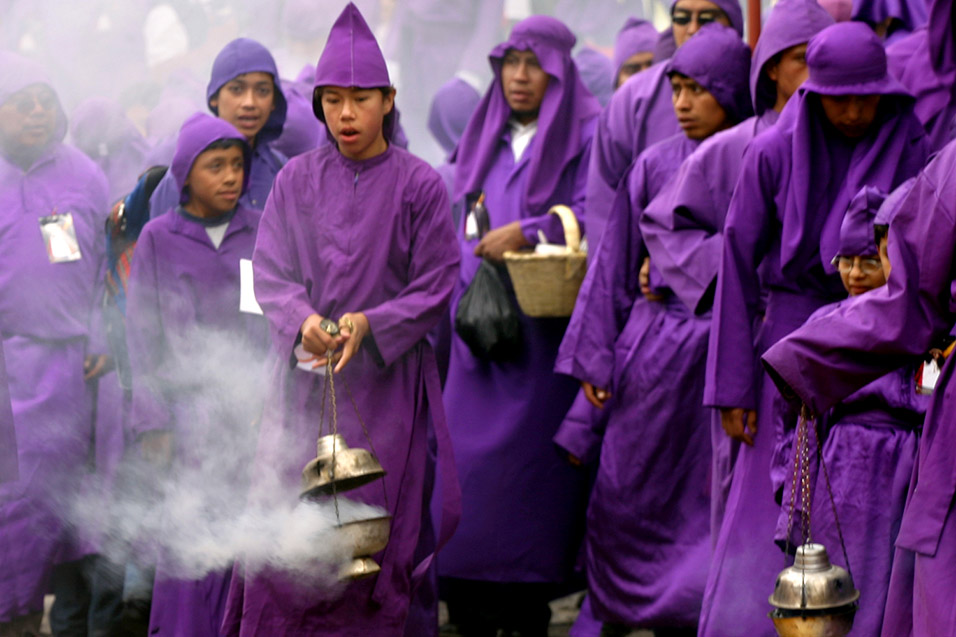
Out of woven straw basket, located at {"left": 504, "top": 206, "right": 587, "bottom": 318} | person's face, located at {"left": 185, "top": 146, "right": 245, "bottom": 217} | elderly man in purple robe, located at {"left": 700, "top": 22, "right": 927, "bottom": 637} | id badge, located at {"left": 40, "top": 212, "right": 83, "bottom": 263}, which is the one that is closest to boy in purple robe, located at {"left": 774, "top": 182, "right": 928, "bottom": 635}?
elderly man in purple robe, located at {"left": 700, "top": 22, "right": 927, "bottom": 637}

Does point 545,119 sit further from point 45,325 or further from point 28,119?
point 45,325

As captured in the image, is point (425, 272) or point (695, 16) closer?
point (425, 272)

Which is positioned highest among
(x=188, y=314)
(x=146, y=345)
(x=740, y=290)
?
(x=740, y=290)

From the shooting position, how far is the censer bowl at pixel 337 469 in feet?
15.9

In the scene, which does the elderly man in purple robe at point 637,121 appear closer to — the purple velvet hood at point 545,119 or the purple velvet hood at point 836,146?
the purple velvet hood at point 545,119

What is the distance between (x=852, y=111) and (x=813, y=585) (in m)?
1.70

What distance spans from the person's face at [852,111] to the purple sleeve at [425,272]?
1326 mm

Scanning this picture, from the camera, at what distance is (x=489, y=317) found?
6934 mm

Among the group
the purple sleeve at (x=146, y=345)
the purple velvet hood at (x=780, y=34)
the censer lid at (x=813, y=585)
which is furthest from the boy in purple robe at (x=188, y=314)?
the censer lid at (x=813, y=585)

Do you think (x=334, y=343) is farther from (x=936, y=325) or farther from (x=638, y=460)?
(x=936, y=325)

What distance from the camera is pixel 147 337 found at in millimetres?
6066

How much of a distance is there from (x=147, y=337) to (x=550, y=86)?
233 cm

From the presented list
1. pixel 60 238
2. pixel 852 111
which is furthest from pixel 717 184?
pixel 60 238

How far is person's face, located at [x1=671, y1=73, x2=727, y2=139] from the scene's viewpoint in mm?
6184
